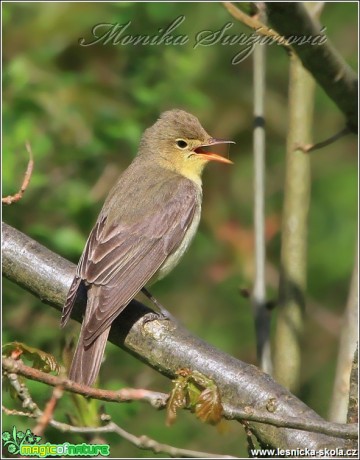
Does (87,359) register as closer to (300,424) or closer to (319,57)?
(300,424)

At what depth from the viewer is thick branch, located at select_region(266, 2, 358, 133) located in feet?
12.2

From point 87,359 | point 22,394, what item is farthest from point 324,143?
point 22,394

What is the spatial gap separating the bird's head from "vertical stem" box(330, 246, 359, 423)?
5.60 feet

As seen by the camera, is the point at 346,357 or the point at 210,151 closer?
the point at 346,357

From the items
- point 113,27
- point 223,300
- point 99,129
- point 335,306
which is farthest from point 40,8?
point 335,306

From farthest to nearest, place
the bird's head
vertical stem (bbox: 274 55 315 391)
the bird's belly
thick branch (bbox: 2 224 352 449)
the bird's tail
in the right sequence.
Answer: the bird's head, the bird's belly, vertical stem (bbox: 274 55 315 391), the bird's tail, thick branch (bbox: 2 224 352 449)

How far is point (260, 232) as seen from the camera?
14.6ft

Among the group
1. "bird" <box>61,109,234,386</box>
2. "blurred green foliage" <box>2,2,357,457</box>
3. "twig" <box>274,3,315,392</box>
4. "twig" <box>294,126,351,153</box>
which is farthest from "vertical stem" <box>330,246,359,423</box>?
"bird" <box>61,109,234,386</box>

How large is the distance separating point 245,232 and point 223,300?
2.95 ft

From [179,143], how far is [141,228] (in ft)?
3.21

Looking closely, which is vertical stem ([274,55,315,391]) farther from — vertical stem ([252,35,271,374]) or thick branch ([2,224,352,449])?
thick branch ([2,224,352,449])

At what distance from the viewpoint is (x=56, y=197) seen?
521 cm

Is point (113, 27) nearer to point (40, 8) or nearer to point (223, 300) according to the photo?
point (40, 8)

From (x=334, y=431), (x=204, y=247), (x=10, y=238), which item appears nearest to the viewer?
(x=334, y=431)
